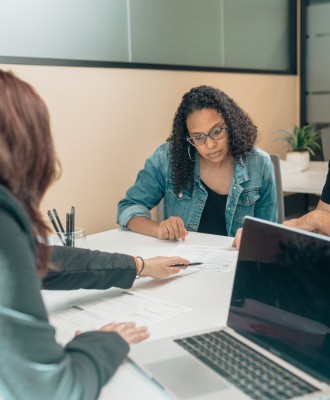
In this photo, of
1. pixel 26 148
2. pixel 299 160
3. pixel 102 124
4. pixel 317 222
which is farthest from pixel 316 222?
pixel 299 160

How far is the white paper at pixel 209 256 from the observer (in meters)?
1.60

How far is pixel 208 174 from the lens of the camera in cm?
221

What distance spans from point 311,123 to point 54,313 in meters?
3.62

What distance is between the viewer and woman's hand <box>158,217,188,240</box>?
1900 mm

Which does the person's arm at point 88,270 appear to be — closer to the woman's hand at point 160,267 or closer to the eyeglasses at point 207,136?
the woman's hand at point 160,267

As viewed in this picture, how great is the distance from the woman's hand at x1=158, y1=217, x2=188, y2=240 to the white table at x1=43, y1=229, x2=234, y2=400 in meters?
0.02

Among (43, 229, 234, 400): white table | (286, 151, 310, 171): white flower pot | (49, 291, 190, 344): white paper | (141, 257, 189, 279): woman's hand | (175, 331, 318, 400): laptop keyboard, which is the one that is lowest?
(43, 229, 234, 400): white table

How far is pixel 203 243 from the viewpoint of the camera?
1.88 meters

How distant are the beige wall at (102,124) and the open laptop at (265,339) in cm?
162

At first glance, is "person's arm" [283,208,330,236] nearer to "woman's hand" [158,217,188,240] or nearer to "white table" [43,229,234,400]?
"white table" [43,229,234,400]

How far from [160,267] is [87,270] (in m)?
0.24

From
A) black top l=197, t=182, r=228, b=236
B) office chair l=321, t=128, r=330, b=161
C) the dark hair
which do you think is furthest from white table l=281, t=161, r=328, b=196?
the dark hair

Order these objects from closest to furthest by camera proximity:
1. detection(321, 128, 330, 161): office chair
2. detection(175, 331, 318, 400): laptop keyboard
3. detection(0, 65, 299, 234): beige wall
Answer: detection(175, 331, 318, 400): laptop keyboard < detection(0, 65, 299, 234): beige wall < detection(321, 128, 330, 161): office chair

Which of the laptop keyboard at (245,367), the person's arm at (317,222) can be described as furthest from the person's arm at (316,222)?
the laptop keyboard at (245,367)
